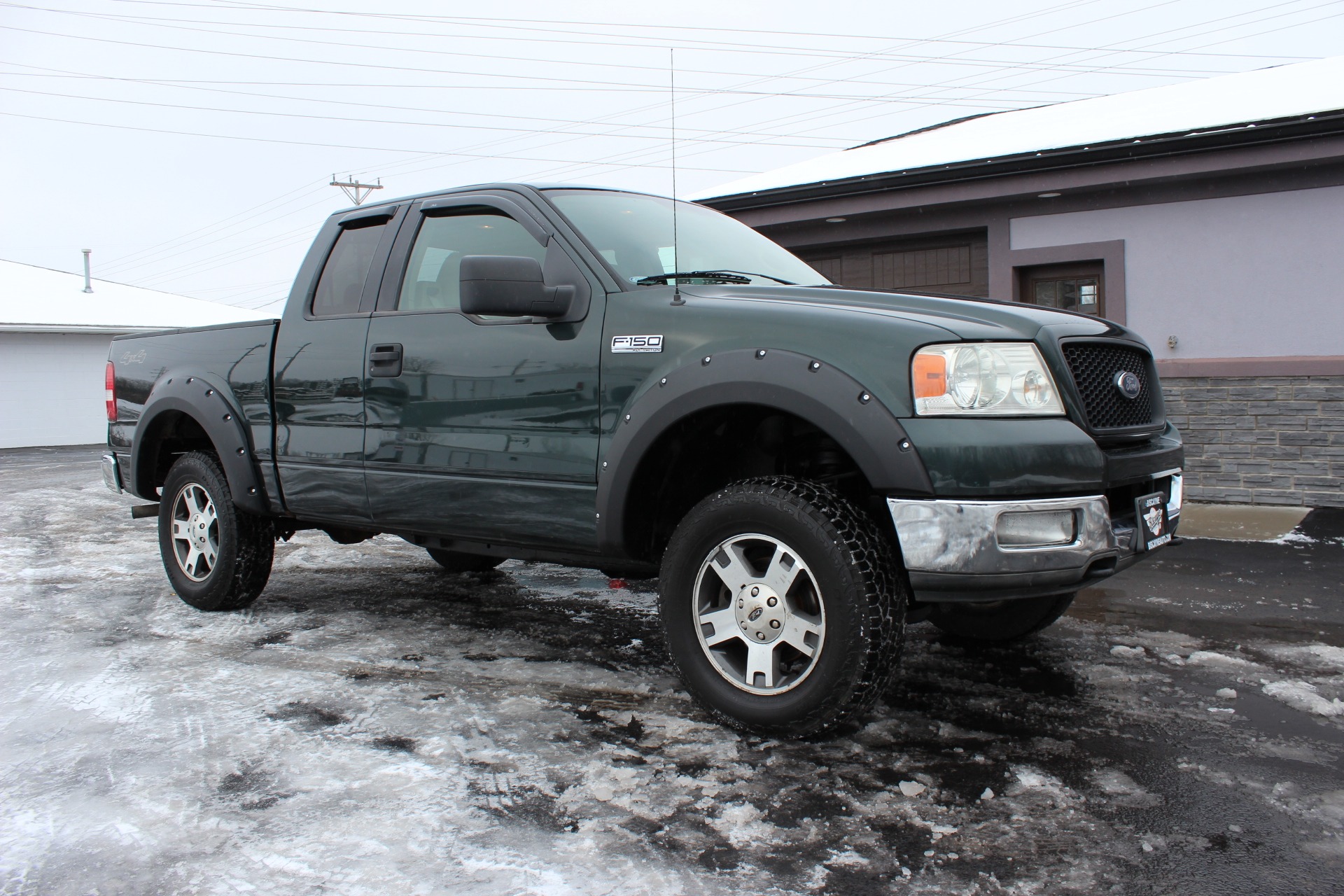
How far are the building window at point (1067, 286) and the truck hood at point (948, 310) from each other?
6870 mm

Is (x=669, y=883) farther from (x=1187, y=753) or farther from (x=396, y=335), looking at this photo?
(x=396, y=335)

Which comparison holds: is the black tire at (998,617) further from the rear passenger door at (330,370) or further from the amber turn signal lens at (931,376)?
the rear passenger door at (330,370)

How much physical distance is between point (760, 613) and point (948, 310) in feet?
3.84

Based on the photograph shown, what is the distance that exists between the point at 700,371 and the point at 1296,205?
25.8 feet

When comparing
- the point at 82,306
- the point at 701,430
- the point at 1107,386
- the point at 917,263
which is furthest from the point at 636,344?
the point at 82,306

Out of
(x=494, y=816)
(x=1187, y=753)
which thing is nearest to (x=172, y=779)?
(x=494, y=816)

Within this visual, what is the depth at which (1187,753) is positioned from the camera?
3188 mm

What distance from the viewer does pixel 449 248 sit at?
446 centimetres

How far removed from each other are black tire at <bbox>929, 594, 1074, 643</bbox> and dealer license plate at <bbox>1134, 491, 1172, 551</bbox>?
0.76 metres

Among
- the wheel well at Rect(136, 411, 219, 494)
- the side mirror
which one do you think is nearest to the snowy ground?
the wheel well at Rect(136, 411, 219, 494)

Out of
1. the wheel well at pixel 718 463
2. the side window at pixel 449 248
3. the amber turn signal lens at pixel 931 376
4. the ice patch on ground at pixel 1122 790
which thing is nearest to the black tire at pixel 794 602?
the wheel well at pixel 718 463

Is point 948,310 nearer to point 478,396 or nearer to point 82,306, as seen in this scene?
point 478,396

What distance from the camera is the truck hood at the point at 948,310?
3.16 meters

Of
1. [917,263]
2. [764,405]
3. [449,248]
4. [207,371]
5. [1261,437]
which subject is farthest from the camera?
[917,263]
